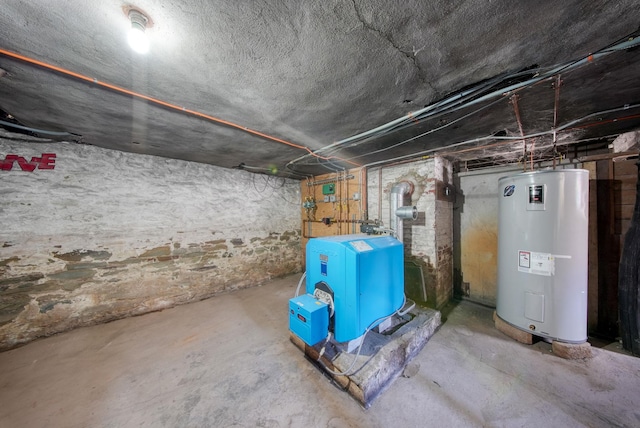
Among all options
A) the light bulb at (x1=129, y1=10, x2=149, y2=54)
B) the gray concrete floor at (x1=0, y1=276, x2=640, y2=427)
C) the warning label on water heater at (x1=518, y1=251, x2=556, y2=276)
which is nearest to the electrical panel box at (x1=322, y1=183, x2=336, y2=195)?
the gray concrete floor at (x1=0, y1=276, x2=640, y2=427)

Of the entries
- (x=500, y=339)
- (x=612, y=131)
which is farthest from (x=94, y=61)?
(x=612, y=131)

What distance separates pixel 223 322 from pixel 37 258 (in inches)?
93.8

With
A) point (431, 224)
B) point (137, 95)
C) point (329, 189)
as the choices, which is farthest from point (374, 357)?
point (329, 189)

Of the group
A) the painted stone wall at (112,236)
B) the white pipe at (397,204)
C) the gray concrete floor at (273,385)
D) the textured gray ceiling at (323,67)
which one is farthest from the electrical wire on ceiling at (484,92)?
the painted stone wall at (112,236)

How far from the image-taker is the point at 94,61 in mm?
1296

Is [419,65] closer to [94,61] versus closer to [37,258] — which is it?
[94,61]

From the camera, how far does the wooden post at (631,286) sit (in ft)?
6.94

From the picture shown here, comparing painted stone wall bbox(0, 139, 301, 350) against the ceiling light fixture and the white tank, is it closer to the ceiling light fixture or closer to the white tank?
the ceiling light fixture

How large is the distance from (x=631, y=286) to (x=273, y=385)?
375 cm

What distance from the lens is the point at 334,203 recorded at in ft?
14.6

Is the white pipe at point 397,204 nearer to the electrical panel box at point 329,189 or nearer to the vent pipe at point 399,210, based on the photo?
the vent pipe at point 399,210

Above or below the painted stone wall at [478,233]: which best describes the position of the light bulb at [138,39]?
above

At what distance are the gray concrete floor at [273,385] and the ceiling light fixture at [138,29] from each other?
2.48m

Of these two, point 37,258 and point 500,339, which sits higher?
point 37,258
